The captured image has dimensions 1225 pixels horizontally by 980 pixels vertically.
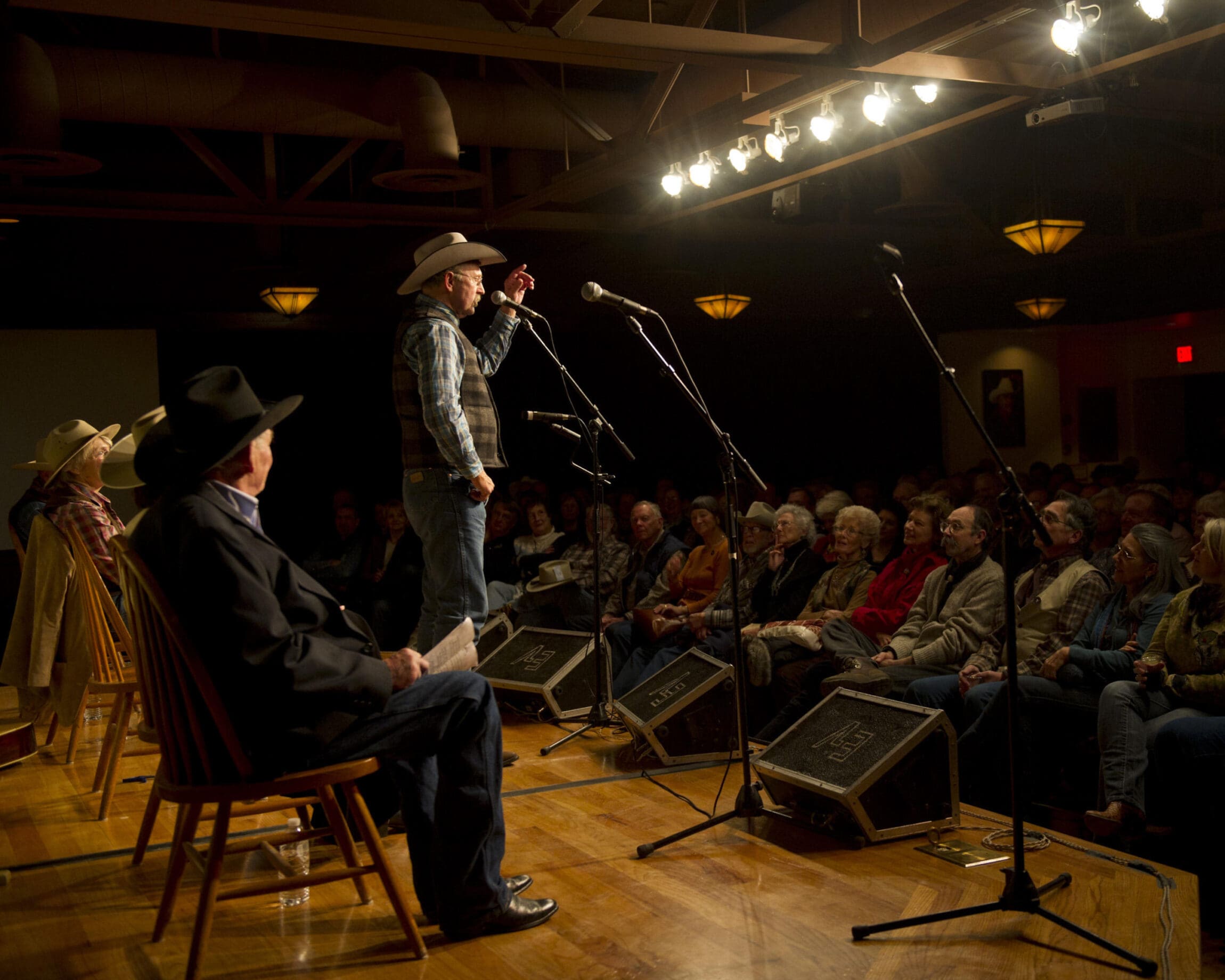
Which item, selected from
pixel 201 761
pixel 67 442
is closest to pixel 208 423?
pixel 201 761

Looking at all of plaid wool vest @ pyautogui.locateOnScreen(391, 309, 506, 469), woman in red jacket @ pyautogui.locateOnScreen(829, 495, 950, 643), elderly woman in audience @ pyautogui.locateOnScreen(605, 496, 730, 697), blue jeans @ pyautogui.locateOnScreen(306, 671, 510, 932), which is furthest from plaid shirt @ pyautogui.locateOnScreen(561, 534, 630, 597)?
blue jeans @ pyautogui.locateOnScreen(306, 671, 510, 932)

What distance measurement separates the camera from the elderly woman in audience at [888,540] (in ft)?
16.0

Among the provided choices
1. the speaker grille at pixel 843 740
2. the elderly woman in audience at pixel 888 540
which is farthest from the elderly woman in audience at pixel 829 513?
the speaker grille at pixel 843 740

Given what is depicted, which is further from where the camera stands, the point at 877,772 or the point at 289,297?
the point at 289,297

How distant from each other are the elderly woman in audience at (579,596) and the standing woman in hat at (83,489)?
223 centimetres

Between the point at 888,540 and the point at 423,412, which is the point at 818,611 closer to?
the point at 888,540

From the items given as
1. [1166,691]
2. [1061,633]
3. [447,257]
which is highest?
[447,257]

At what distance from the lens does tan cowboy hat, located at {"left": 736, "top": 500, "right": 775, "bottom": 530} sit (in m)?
4.98

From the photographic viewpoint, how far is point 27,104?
4.72m

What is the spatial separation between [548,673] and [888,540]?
1.99 metres

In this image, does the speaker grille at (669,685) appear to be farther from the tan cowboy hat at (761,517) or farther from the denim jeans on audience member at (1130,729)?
the denim jeans on audience member at (1130,729)

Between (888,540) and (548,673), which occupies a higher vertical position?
(888,540)

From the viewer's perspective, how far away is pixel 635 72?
265 inches

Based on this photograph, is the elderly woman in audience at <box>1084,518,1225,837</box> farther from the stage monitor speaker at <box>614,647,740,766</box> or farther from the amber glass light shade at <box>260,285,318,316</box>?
the amber glass light shade at <box>260,285,318,316</box>
